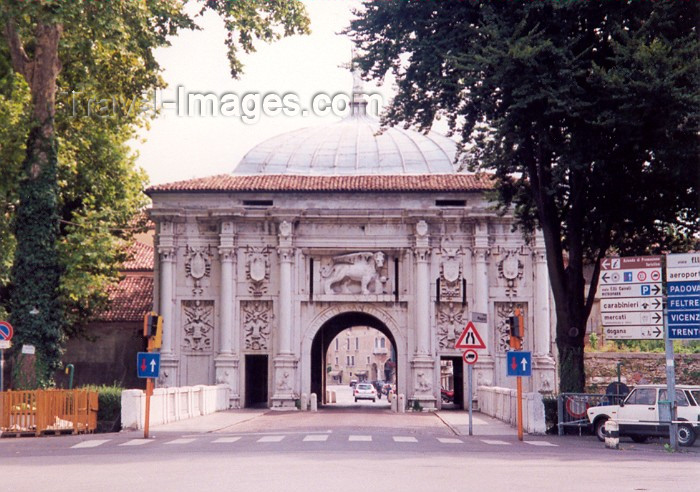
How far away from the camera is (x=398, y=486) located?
13.5 m

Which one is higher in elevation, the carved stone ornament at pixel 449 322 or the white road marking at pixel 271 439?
the carved stone ornament at pixel 449 322

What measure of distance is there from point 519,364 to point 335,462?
402 inches

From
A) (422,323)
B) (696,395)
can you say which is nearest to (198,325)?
(422,323)

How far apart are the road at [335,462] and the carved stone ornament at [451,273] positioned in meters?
18.2

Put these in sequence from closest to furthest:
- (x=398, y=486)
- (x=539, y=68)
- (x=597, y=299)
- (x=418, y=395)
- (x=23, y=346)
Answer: (x=398, y=486) → (x=539, y=68) → (x=23, y=346) → (x=418, y=395) → (x=597, y=299)

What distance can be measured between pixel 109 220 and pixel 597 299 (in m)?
26.8

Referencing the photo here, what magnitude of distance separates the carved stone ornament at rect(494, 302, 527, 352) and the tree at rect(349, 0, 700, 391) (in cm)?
1547

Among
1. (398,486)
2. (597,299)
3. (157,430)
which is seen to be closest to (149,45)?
(157,430)

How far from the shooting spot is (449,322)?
47.0m

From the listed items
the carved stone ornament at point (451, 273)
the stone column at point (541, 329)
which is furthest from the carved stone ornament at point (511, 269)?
the carved stone ornament at point (451, 273)

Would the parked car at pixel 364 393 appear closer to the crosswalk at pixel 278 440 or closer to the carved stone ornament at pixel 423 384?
the carved stone ornament at pixel 423 384

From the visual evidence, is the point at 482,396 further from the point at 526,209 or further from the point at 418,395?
the point at 526,209

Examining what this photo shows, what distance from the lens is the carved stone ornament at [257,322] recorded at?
155 feet

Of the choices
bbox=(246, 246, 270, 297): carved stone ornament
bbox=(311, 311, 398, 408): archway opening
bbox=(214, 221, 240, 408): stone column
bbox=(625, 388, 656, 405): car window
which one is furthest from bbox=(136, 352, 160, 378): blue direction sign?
bbox=(311, 311, 398, 408): archway opening
